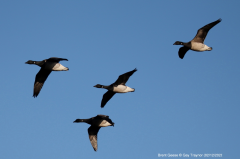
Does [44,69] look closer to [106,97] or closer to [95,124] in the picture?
[106,97]

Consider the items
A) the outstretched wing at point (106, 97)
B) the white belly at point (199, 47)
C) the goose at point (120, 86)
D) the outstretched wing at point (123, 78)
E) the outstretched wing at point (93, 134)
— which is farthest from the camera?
the outstretched wing at point (106, 97)

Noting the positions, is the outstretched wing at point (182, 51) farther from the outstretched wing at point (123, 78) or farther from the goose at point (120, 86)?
the outstretched wing at point (123, 78)

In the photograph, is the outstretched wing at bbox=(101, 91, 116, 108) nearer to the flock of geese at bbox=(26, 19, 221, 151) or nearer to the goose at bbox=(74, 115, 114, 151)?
the flock of geese at bbox=(26, 19, 221, 151)

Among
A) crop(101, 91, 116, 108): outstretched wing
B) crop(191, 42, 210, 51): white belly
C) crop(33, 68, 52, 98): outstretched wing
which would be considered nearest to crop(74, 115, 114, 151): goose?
crop(101, 91, 116, 108): outstretched wing

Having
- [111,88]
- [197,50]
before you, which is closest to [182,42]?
[197,50]

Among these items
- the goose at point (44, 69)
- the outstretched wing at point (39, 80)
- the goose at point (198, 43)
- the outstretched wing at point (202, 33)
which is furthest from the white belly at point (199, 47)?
the outstretched wing at point (39, 80)

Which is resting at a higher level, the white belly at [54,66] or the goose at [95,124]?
the white belly at [54,66]

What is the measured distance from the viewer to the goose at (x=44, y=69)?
33.5 metres

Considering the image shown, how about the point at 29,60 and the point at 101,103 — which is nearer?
the point at 29,60

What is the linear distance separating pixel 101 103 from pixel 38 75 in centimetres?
668

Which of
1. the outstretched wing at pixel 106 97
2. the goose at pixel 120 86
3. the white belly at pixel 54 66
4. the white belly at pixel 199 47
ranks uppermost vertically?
the white belly at pixel 199 47

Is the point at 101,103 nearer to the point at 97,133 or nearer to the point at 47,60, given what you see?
the point at 97,133

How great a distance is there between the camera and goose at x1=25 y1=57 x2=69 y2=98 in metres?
33.5

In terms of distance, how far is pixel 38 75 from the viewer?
115 feet
